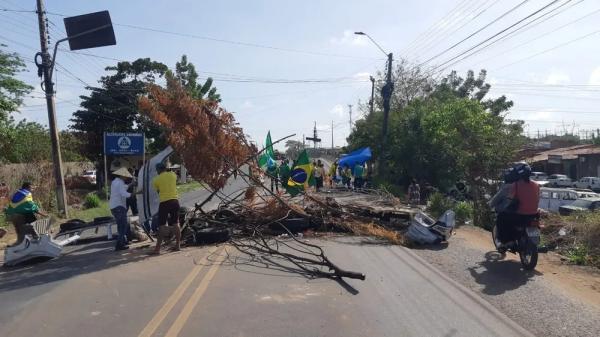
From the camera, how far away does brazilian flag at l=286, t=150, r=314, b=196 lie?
51.5 feet

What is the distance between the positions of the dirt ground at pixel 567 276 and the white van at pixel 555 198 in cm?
1279

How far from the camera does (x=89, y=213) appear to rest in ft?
70.9

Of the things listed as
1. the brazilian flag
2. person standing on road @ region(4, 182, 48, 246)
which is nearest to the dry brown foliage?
person standing on road @ region(4, 182, 48, 246)

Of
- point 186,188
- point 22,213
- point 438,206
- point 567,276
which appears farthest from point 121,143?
point 567,276

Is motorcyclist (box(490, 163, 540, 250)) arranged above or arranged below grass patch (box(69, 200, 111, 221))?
above

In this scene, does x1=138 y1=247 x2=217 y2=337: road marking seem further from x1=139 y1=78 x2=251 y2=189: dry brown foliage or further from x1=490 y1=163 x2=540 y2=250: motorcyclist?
x1=490 y1=163 x2=540 y2=250: motorcyclist

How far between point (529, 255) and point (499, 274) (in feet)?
2.19

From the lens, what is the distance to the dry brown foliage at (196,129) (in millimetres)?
11758

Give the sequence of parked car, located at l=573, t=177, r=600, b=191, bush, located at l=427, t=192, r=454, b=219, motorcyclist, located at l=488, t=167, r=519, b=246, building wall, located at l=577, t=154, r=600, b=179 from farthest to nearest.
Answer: building wall, located at l=577, t=154, r=600, b=179 < parked car, located at l=573, t=177, r=600, b=191 < bush, located at l=427, t=192, r=454, b=219 < motorcyclist, located at l=488, t=167, r=519, b=246

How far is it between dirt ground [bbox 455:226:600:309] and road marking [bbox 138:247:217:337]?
5284 mm

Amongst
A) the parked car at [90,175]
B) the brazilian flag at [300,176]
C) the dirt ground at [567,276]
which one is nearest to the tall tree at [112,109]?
the parked car at [90,175]

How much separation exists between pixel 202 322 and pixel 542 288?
493cm

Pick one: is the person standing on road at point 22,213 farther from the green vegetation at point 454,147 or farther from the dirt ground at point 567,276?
the green vegetation at point 454,147

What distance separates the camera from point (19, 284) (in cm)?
809
